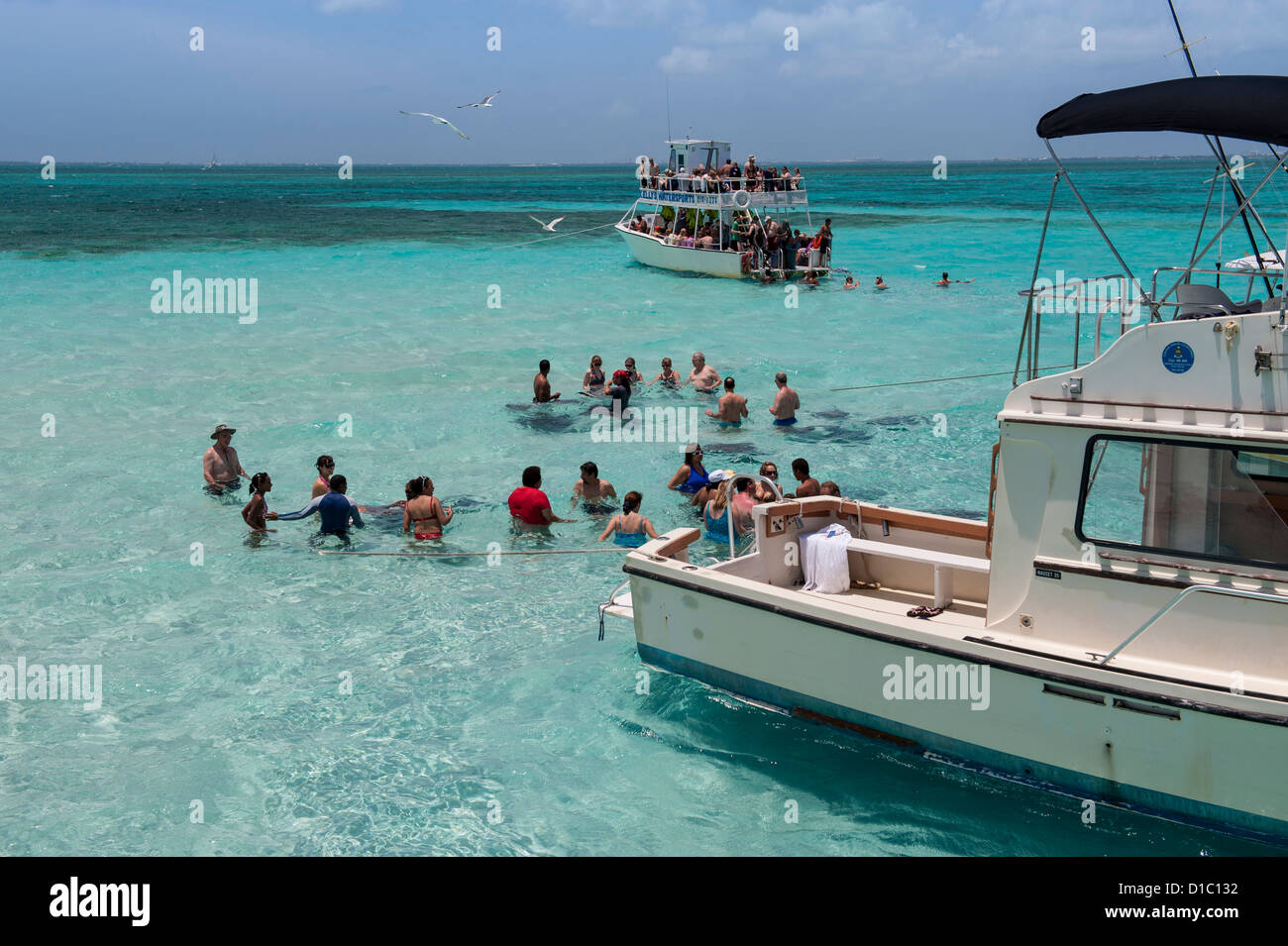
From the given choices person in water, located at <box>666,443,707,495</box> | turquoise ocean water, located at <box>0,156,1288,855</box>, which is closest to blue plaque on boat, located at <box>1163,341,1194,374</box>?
turquoise ocean water, located at <box>0,156,1288,855</box>

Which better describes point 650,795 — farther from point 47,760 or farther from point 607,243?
point 607,243

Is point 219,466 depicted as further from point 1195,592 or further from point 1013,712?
point 1195,592

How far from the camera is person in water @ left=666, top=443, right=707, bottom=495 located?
13.1 metres

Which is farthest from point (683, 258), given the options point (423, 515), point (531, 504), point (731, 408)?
point (423, 515)

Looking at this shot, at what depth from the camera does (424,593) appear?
1086 centimetres

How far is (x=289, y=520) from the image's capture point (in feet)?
41.4

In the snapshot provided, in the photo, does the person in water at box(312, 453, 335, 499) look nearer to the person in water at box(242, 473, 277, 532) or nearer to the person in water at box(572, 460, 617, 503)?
the person in water at box(242, 473, 277, 532)

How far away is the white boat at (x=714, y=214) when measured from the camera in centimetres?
3378

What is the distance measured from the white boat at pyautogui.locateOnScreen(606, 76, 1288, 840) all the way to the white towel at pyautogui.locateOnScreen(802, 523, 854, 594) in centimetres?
128

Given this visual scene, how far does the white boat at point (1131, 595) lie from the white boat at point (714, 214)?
27.5m

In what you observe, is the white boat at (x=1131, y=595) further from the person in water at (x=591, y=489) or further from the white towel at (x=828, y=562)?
the person in water at (x=591, y=489)

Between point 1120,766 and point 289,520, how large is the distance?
957 centimetres
